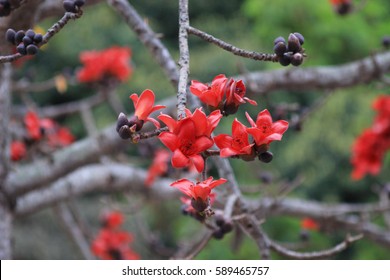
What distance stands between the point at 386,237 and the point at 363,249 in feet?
8.77

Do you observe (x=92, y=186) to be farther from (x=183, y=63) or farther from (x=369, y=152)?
(x=183, y=63)

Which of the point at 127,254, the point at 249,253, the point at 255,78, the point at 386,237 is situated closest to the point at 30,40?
the point at 255,78

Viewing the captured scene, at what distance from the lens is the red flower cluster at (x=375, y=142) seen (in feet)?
6.93

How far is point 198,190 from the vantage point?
2.19 feet

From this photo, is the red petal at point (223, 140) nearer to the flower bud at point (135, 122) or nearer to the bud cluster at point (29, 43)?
the flower bud at point (135, 122)

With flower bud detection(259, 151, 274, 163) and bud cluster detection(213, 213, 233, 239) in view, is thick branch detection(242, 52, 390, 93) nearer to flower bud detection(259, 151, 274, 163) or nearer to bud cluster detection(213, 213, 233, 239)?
bud cluster detection(213, 213, 233, 239)

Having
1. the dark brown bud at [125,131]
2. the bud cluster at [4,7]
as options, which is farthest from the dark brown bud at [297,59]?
the bud cluster at [4,7]

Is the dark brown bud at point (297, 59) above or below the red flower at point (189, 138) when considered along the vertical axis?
above

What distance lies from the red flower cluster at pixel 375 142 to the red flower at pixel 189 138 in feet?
5.14

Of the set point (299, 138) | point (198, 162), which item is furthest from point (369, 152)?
point (299, 138)

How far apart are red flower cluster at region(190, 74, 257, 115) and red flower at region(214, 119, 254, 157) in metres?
0.03

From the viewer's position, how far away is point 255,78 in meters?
1.64

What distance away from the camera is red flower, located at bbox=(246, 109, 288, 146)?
69 centimetres

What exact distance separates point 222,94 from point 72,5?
0.80ft
